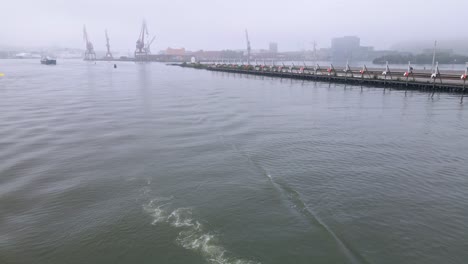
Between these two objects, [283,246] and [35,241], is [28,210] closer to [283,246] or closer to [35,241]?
[35,241]

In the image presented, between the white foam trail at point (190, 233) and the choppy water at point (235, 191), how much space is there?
0.04m

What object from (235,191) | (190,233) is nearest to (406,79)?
(235,191)

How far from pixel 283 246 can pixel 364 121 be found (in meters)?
17.0

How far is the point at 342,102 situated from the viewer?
108ft

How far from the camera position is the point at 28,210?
1070cm

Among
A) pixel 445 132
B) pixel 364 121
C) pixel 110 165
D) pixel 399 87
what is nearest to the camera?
pixel 110 165

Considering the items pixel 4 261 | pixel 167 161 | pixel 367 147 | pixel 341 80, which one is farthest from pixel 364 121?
pixel 341 80

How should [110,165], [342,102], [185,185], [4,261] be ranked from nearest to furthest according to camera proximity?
1. [4,261]
2. [185,185]
3. [110,165]
4. [342,102]

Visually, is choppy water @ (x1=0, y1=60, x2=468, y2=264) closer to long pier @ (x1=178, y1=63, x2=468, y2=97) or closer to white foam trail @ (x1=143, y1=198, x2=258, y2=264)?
white foam trail @ (x1=143, y1=198, x2=258, y2=264)

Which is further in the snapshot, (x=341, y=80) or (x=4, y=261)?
(x=341, y=80)

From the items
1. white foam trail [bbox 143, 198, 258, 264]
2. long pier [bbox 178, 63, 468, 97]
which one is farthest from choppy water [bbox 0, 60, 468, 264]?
long pier [bbox 178, 63, 468, 97]

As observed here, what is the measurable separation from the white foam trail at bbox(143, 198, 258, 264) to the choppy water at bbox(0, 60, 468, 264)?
0.04m

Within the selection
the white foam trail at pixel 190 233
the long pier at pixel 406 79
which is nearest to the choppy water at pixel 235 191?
the white foam trail at pixel 190 233

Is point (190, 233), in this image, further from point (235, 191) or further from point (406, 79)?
point (406, 79)
